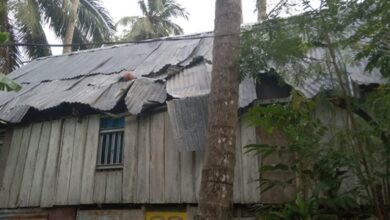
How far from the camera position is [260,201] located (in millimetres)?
6848

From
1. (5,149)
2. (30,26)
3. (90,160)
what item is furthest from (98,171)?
(30,26)

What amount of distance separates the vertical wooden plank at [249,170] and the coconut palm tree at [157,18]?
14.5 m

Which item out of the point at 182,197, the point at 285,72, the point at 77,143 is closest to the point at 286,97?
the point at 285,72

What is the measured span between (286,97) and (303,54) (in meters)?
2.68

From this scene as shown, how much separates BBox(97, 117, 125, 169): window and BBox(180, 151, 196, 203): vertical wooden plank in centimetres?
141

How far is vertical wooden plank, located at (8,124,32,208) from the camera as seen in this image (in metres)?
8.75

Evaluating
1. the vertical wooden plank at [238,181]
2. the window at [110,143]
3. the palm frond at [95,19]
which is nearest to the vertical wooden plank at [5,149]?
the window at [110,143]

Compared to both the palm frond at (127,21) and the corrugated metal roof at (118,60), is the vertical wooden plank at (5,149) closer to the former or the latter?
the corrugated metal roof at (118,60)

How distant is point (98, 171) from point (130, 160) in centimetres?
80

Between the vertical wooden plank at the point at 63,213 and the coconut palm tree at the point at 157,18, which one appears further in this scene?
the coconut palm tree at the point at 157,18

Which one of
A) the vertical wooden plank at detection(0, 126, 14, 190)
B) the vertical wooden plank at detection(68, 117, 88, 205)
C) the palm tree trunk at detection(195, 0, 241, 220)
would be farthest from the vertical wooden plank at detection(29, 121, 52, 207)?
the palm tree trunk at detection(195, 0, 241, 220)

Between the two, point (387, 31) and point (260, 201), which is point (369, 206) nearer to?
point (387, 31)

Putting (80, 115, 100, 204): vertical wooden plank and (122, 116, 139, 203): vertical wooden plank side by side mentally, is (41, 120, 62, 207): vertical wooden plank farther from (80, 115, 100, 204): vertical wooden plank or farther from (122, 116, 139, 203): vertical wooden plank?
(122, 116, 139, 203): vertical wooden plank

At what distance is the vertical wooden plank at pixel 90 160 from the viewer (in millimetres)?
8090
